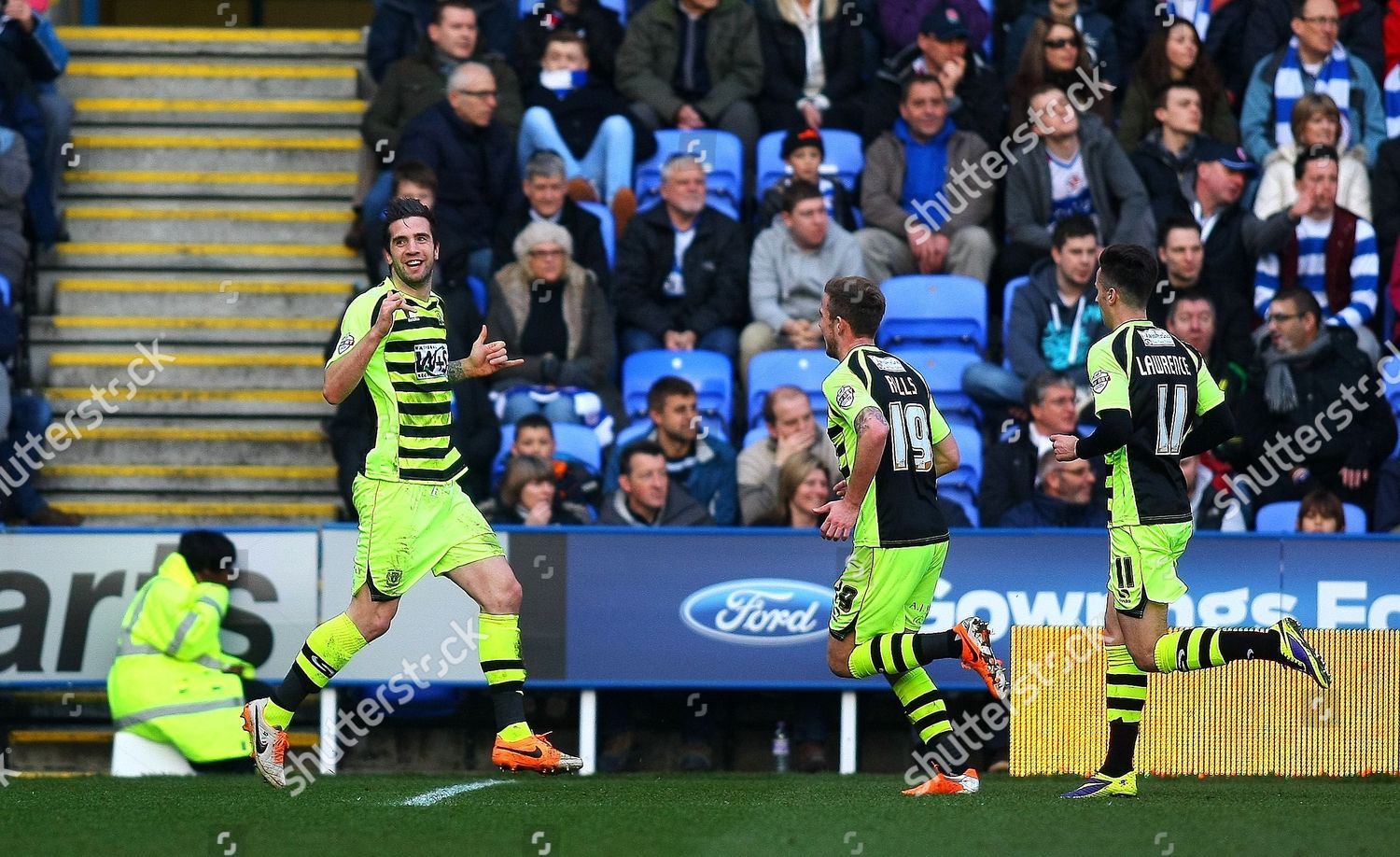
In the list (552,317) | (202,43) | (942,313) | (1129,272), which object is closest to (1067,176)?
(942,313)

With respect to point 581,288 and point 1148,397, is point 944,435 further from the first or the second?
point 581,288

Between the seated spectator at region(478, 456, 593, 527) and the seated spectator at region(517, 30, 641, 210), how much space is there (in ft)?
8.84

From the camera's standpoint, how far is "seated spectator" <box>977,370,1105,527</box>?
1100cm

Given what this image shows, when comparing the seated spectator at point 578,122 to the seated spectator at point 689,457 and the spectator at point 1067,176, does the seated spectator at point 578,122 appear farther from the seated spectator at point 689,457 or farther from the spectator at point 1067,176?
the spectator at point 1067,176

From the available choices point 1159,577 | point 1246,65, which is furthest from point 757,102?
point 1159,577

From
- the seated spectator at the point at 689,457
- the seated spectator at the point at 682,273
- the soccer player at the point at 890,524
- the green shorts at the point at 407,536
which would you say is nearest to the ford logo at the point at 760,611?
the seated spectator at the point at 689,457

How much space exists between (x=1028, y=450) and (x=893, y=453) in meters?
3.67

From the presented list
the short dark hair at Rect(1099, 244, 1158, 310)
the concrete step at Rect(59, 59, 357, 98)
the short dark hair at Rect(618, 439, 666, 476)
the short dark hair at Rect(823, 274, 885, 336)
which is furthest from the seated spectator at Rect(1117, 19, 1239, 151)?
the short dark hair at Rect(823, 274, 885, 336)

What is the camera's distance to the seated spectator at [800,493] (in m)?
Result: 10.6

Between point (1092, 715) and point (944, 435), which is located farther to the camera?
point (1092, 715)

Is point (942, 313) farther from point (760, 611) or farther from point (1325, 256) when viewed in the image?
point (760, 611)

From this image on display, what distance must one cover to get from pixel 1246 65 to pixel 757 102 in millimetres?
3348

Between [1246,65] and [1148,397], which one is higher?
[1246,65]

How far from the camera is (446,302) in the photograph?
11.6 metres
